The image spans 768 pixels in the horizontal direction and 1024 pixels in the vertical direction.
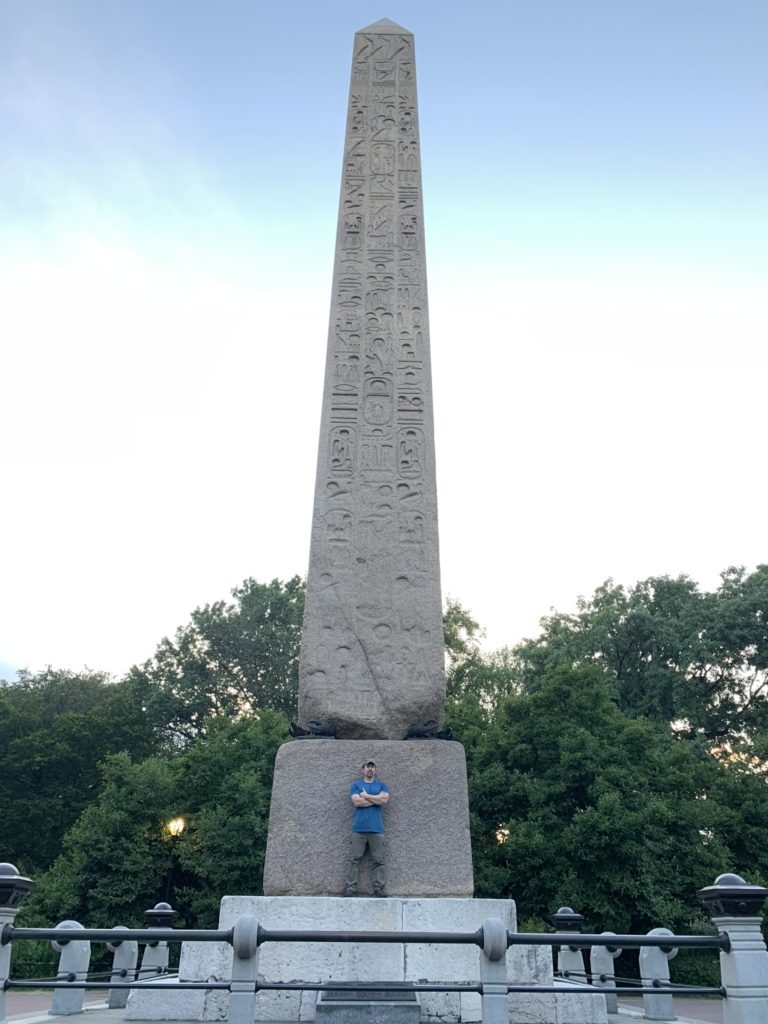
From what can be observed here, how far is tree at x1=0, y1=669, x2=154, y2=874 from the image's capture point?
91.3 ft

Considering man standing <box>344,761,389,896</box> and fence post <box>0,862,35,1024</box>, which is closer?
fence post <box>0,862,35,1024</box>

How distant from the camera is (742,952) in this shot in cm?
438

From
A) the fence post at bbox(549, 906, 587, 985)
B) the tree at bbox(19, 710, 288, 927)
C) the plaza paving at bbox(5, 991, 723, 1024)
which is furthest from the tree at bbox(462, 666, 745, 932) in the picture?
the fence post at bbox(549, 906, 587, 985)

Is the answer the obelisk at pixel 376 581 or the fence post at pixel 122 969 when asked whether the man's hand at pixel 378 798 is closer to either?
the obelisk at pixel 376 581

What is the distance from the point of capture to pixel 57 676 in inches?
1373

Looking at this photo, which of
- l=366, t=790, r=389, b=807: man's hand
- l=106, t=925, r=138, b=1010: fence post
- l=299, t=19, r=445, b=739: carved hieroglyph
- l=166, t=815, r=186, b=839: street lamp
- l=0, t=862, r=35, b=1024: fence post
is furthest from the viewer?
l=166, t=815, r=186, b=839: street lamp

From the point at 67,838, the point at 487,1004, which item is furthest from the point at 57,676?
the point at 487,1004

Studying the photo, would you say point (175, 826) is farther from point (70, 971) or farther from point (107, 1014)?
point (107, 1014)

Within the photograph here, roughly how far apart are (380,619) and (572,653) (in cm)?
2064

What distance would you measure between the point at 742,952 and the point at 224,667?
2994cm

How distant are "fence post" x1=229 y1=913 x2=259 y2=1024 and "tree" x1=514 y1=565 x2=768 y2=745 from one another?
21425 mm

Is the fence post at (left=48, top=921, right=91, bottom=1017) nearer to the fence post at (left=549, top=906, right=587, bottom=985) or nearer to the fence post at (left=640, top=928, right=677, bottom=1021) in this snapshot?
the fence post at (left=549, top=906, right=587, bottom=985)

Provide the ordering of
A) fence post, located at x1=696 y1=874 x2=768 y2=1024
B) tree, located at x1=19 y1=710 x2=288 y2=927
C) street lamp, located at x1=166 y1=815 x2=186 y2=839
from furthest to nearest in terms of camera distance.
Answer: street lamp, located at x1=166 y1=815 x2=186 y2=839 → tree, located at x1=19 y1=710 x2=288 y2=927 → fence post, located at x1=696 y1=874 x2=768 y2=1024

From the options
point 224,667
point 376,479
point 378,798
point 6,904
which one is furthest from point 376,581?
point 224,667
